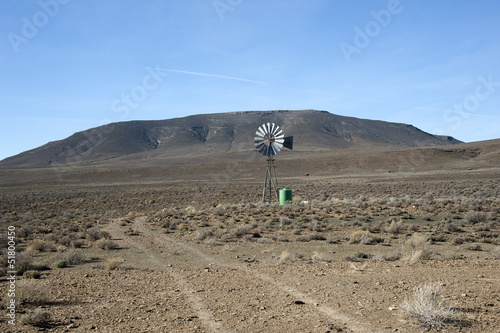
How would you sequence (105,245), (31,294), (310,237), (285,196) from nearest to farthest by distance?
(31,294) < (105,245) < (310,237) < (285,196)

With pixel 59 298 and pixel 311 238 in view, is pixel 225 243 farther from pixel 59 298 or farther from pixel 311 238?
pixel 59 298

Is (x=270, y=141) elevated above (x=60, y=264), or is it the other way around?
(x=270, y=141)

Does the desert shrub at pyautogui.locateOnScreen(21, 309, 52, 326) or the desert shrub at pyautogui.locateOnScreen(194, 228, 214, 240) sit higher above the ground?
the desert shrub at pyautogui.locateOnScreen(21, 309, 52, 326)

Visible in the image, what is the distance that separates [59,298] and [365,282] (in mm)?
6530

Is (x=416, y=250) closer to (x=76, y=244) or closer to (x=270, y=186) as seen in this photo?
(x=76, y=244)

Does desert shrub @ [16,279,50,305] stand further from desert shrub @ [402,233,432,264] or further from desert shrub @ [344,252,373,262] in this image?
desert shrub @ [402,233,432,264]

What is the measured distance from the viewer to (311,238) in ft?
47.8

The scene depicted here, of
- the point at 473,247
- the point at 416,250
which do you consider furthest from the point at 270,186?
the point at 416,250

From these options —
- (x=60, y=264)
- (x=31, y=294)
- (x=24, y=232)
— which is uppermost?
(x=31, y=294)

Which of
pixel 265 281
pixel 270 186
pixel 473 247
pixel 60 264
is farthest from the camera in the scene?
pixel 270 186

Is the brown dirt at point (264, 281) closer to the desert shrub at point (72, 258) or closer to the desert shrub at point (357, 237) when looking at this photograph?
the desert shrub at point (72, 258)

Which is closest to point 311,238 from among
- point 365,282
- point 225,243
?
point 225,243

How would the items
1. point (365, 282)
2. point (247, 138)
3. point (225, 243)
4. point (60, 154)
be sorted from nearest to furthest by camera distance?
1. point (365, 282)
2. point (225, 243)
3. point (60, 154)
4. point (247, 138)

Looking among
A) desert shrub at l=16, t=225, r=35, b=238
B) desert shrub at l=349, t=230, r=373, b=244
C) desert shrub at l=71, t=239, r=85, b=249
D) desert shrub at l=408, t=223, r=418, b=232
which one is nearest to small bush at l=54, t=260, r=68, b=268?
desert shrub at l=71, t=239, r=85, b=249
